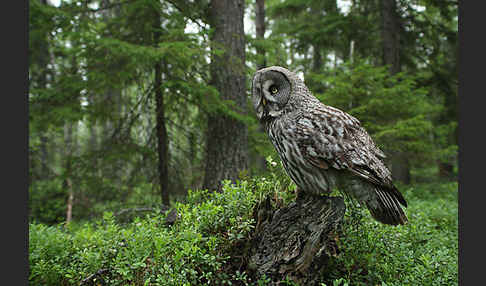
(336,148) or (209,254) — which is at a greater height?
(336,148)

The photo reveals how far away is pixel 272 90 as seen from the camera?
3119mm

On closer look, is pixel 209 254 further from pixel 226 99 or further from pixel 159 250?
pixel 226 99

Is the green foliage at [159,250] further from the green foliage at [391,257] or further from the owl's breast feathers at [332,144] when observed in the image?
the green foliage at [391,257]

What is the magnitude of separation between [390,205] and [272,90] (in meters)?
1.68

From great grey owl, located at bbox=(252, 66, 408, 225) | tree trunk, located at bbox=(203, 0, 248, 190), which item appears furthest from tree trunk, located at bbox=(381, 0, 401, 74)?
great grey owl, located at bbox=(252, 66, 408, 225)

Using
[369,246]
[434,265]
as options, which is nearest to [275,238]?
[369,246]

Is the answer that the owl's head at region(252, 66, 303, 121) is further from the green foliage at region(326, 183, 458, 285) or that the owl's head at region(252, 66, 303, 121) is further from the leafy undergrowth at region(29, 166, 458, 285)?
the green foliage at region(326, 183, 458, 285)

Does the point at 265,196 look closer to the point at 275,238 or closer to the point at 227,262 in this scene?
the point at 275,238

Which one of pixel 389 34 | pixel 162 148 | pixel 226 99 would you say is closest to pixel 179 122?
pixel 162 148

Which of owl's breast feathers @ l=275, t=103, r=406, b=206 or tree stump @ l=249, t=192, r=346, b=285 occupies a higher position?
owl's breast feathers @ l=275, t=103, r=406, b=206

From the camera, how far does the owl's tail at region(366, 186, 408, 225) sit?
2.95 m

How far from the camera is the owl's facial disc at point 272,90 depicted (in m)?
3.06

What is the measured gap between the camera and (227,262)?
118 inches

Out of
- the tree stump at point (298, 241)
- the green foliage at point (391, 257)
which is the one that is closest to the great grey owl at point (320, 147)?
the tree stump at point (298, 241)
